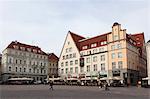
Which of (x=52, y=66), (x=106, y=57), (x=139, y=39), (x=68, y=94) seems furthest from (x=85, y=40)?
(x=68, y=94)

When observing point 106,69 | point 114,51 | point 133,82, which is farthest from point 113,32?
point 133,82

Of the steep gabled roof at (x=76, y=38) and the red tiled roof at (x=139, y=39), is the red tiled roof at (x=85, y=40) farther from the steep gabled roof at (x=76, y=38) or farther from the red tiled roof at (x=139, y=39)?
the red tiled roof at (x=139, y=39)

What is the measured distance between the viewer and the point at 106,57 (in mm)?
71375

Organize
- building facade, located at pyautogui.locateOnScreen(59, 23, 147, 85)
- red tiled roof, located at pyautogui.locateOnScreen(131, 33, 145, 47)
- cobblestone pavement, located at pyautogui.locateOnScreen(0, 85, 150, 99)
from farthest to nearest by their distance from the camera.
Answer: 1. red tiled roof, located at pyautogui.locateOnScreen(131, 33, 145, 47)
2. building facade, located at pyautogui.locateOnScreen(59, 23, 147, 85)
3. cobblestone pavement, located at pyautogui.locateOnScreen(0, 85, 150, 99)

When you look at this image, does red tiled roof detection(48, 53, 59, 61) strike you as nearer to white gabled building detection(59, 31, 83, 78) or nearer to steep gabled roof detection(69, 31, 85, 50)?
white gabled building detection(59, 31, 83, 78)

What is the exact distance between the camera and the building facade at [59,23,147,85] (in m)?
66.6

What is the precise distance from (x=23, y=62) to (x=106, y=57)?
112ft

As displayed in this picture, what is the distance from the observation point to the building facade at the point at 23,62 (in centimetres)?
8594

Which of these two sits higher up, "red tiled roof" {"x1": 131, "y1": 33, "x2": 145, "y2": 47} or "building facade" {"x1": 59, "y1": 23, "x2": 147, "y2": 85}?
"red tiled roof" {"x1": 131, "y1": 33, "x2": 145, "y2": 47}

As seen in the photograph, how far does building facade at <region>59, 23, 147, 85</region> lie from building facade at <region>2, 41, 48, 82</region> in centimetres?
1224

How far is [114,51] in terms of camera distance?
227ft

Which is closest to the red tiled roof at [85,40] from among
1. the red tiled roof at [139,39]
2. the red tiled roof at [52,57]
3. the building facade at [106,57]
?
the building facade at [106,57]

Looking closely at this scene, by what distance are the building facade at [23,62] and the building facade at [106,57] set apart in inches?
482

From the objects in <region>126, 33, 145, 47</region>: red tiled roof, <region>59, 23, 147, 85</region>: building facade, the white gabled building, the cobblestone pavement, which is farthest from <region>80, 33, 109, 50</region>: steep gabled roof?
the cobblestone pavement
